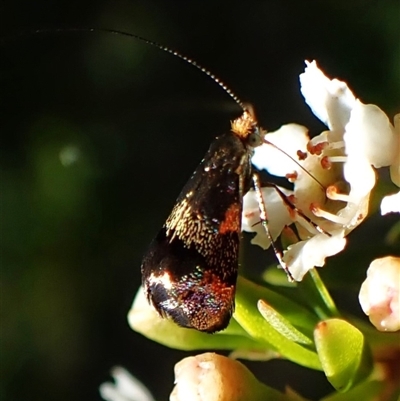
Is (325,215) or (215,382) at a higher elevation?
(325,215)

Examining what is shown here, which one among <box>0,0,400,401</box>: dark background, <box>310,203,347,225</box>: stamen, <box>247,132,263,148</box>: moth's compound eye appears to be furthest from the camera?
<box>0,0,400,401</box>: dark background

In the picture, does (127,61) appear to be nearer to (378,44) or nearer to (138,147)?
(138,147)

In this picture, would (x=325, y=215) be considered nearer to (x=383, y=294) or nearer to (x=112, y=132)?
(x=383, y=294)

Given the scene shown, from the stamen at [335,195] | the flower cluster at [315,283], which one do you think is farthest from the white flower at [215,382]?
the stamen at [335,195]

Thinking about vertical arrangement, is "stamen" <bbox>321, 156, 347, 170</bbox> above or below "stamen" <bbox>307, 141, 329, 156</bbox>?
below

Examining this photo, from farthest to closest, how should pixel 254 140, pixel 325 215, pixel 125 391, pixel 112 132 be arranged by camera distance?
pixel 112 132
pixel 125 391
pixel 254 140
pixel 325 215

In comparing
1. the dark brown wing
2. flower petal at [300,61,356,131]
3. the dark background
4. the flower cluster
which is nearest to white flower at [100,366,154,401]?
the flower cluster

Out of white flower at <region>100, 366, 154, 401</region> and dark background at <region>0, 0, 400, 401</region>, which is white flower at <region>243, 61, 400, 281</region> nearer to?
white flower at <region>100, 366, 154, 401</region>

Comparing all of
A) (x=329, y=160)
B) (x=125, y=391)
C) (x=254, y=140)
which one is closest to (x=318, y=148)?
(x=329, y=160)
